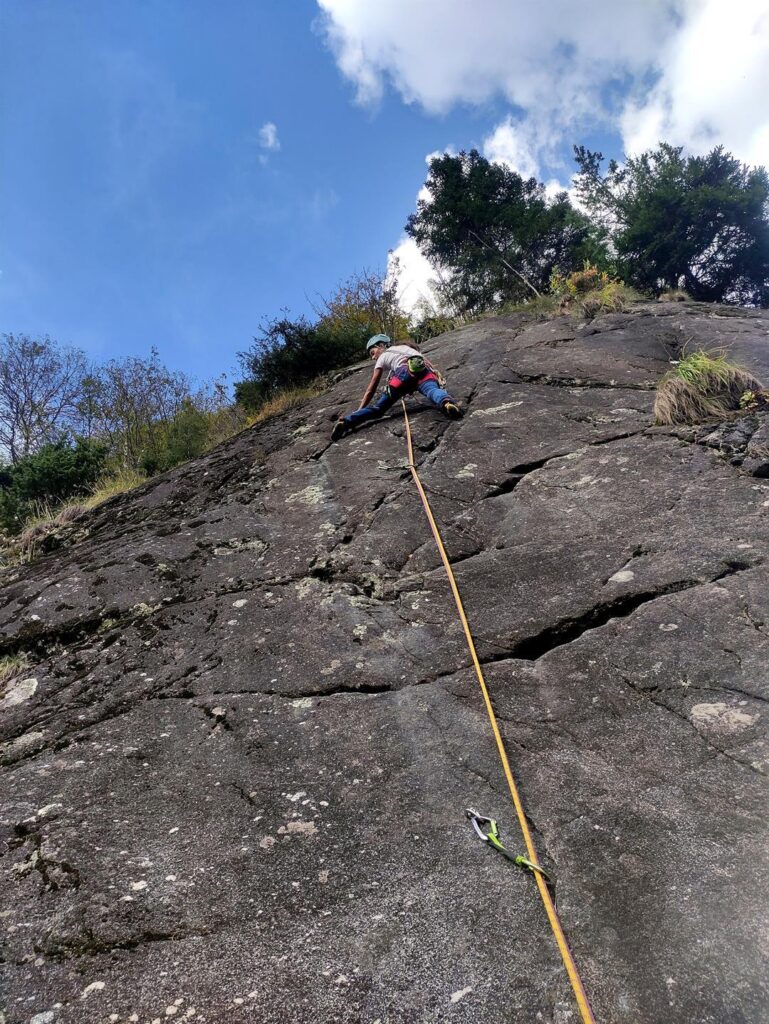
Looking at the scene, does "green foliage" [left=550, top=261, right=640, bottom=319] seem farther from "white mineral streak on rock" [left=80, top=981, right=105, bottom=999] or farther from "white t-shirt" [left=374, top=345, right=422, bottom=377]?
"white mineral streak on rock" [left=80, top=981, right=105, bottom=999]

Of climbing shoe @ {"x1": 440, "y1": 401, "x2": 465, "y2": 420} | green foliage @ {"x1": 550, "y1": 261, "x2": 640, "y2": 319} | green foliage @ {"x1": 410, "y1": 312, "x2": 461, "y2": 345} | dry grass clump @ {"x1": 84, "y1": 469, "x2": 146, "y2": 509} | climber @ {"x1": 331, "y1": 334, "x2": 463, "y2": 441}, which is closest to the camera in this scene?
climbing shoe @ {"x1": 440, "y1": 401, "x2": 465, "y2": 420}

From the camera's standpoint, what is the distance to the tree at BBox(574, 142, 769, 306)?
→ 17.2 m

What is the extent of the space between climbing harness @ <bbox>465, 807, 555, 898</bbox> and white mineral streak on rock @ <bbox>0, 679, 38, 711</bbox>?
268 centimetres

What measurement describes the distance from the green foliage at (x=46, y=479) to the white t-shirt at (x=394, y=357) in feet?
14.4

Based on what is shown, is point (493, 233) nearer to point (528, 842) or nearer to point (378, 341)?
point (378, 341)

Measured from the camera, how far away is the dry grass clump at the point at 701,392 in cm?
481

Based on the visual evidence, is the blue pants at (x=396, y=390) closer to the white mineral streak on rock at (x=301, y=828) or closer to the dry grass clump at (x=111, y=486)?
the dry grass clump at (x=111, y=486)

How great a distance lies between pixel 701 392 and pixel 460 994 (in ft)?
15.7

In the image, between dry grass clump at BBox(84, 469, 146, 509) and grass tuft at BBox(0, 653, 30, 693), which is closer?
grass tuft at BBox(0, 653, 30, 693)

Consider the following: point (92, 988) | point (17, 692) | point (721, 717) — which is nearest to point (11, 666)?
point (17, 692)

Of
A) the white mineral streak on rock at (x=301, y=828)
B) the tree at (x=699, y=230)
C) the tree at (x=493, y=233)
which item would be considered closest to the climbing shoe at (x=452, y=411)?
the white mineral streak on rock at (x=301, y=828)

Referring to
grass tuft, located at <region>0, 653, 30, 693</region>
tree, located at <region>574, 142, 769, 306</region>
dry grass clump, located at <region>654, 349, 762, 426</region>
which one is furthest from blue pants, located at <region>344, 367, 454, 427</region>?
tree, located at <region>574, 142, 769, 306</region>

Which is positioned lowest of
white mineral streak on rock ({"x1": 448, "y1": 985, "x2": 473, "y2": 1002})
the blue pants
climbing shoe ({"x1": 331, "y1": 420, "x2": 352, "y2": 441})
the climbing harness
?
white mineral streak on rock ({"x1": 448, "y1": 985, "x2": 473, "y2": 1002})

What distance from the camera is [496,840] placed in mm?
2086
